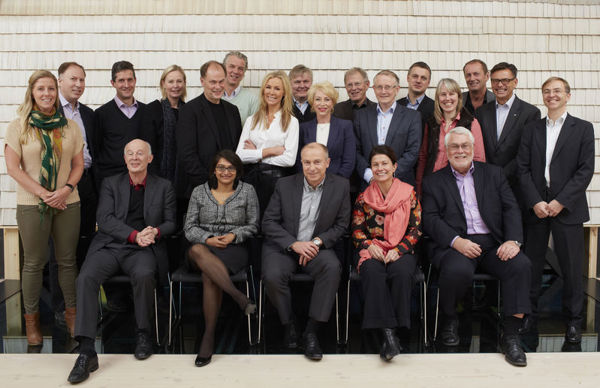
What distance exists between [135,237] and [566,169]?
300cm

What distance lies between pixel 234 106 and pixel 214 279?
1431 millimetres

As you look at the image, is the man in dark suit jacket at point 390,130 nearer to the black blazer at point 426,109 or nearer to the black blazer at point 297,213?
the black blazer at point 426,109

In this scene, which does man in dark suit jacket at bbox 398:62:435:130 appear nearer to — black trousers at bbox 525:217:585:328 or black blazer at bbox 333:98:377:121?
black blazer at bbox 333:98:377:121

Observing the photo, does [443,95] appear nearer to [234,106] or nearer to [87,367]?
[234,106]

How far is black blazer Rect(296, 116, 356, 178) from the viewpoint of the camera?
399 cm

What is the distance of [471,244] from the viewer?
3607mm

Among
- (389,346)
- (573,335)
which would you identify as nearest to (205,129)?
(389,346)

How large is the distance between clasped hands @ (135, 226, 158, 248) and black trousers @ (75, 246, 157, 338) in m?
0.07

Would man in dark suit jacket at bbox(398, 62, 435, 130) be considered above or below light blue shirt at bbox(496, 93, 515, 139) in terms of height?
above

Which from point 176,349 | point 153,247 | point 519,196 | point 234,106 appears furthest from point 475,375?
point 234,106

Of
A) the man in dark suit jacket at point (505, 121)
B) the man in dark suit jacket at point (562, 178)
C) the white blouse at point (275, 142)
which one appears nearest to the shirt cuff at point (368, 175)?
the white blouse at point (275, 142)

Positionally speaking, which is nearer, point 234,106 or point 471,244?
point 471,244

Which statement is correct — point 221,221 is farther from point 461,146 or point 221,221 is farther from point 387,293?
point 461,146

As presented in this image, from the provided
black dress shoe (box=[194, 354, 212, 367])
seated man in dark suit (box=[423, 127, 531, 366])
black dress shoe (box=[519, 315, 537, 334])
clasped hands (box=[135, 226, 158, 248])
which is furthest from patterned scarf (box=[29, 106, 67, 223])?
black dress shoe (box=[519, 315, 537, 334])
